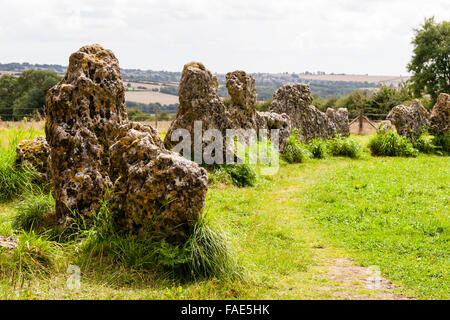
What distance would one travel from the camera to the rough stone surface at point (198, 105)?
13.0 metres

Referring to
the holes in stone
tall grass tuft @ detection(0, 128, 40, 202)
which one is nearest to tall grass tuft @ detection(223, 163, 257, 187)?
tall grass tuft @ detection(0, 128, 40, 202)

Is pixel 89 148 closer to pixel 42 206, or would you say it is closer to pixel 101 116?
pixel 101 116

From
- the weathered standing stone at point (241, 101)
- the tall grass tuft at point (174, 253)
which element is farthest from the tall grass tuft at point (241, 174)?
the tall grass tuft at point (174, 253)

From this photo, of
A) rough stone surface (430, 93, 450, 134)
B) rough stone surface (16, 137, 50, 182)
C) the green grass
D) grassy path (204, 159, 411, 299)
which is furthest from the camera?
rough stone surface (430, 93, 450, 134)

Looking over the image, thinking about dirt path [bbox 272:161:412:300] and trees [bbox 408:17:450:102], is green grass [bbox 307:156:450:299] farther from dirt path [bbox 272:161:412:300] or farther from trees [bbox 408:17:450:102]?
trees [bbox 408:17:450:102]

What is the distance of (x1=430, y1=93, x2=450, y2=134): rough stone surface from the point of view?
19.6 meters

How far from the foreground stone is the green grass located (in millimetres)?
4537

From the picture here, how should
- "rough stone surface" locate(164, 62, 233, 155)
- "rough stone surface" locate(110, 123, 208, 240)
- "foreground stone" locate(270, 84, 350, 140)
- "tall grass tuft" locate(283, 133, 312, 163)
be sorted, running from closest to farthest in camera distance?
"rough stone surface" locate(110, 123, 208, 240) → "rough stone surface" locate(164, 62, 233, 155) → "tall grass tuft" locate(283, 133, 312, 163) → "foreground stone" locate(270, 84, 350, 140)

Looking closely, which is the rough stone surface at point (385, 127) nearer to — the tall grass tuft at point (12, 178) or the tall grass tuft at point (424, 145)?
the tall grass tuft at point (424, 145)

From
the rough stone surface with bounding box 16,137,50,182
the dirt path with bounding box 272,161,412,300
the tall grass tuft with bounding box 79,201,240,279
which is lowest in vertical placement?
the dirt path with bounding box 272,161,412,300

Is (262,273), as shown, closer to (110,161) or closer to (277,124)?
(110,161)

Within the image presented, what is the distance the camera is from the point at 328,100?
5709cm

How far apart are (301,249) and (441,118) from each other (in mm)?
14754

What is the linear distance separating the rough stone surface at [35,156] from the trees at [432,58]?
44.0 m
